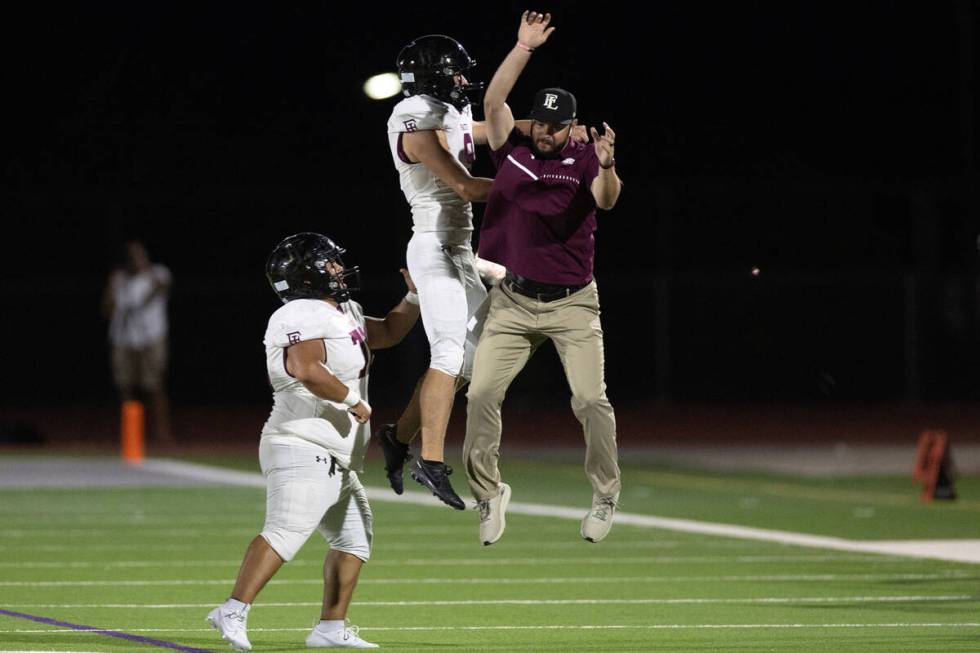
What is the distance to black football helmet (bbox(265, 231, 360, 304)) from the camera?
10648 millimetres

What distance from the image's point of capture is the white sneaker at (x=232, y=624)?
34.4 feet

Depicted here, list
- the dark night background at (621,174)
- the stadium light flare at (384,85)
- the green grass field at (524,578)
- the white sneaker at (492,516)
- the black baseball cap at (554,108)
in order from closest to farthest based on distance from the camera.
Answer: the black baseball cap at (554,108), the white sneaker at (492,516), the stadium light flare at (384,85), the green grass field at (524,578), the dark night background at (621,174)

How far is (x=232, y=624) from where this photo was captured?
34.4 feet

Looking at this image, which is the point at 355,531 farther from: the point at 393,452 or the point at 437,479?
the point at 437,479

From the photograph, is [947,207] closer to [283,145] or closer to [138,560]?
[283,145]

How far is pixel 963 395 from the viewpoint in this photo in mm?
34562

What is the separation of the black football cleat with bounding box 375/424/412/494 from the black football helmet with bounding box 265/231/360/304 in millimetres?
749

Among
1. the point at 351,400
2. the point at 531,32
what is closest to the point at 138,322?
the point at 351,400

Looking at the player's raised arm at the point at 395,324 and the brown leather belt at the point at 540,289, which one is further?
the player's raised arm at the point at 395,324

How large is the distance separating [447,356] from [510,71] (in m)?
1.47

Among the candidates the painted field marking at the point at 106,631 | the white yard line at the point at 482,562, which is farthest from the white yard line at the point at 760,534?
the painted field marking at the point at 106,631

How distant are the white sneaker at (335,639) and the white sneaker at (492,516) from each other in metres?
1.06

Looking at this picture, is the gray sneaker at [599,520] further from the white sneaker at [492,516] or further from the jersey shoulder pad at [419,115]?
the jersey shoulder pad at [419,115]

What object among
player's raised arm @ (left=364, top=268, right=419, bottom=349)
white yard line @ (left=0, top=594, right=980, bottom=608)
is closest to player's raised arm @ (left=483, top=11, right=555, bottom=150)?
player's raised arm @ (left=364, top=268, right=419, bottom=349)
